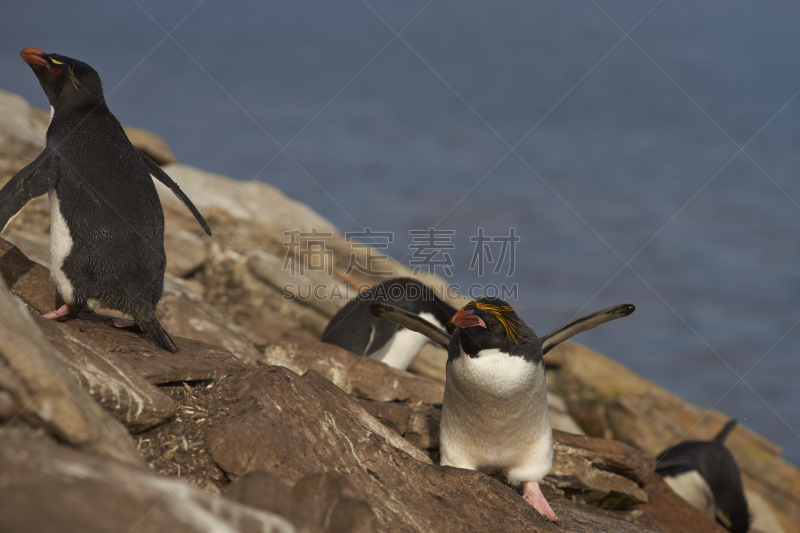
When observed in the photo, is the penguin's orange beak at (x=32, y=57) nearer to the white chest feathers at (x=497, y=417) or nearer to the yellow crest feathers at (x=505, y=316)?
the yellow crest feathers at (x=505, y=316)

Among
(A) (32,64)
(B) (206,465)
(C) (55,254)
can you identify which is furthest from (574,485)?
(A) (32,64)

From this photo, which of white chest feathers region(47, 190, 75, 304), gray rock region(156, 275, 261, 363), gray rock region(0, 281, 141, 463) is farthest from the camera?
gray rock region(156, 275, 261, 363)

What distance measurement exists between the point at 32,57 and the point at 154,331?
1898 millimetres

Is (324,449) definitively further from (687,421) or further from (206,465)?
(687,421)

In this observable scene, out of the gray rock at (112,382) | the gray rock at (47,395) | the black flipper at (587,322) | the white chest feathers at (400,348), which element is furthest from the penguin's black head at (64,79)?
the white chest feathers at (400,348)

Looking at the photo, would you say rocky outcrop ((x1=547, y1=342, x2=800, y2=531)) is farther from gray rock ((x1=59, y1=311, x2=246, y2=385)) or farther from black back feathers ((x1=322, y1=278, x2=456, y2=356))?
gray rock ((x1=59, y1=311, x2=246, y2=385))

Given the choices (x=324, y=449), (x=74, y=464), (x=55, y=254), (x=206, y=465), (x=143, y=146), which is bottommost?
(x=143, y=146)

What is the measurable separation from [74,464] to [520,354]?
2.82 m

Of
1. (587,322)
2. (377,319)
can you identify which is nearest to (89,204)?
(587,322)

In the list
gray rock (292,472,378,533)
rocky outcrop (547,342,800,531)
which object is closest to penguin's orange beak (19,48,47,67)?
gray rock (292,472,378,533)

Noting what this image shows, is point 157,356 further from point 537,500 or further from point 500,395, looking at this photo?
point 537,500

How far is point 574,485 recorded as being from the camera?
17.0 ft

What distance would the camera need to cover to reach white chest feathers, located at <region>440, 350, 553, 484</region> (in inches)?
156

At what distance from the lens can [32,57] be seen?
3920 millimetres
